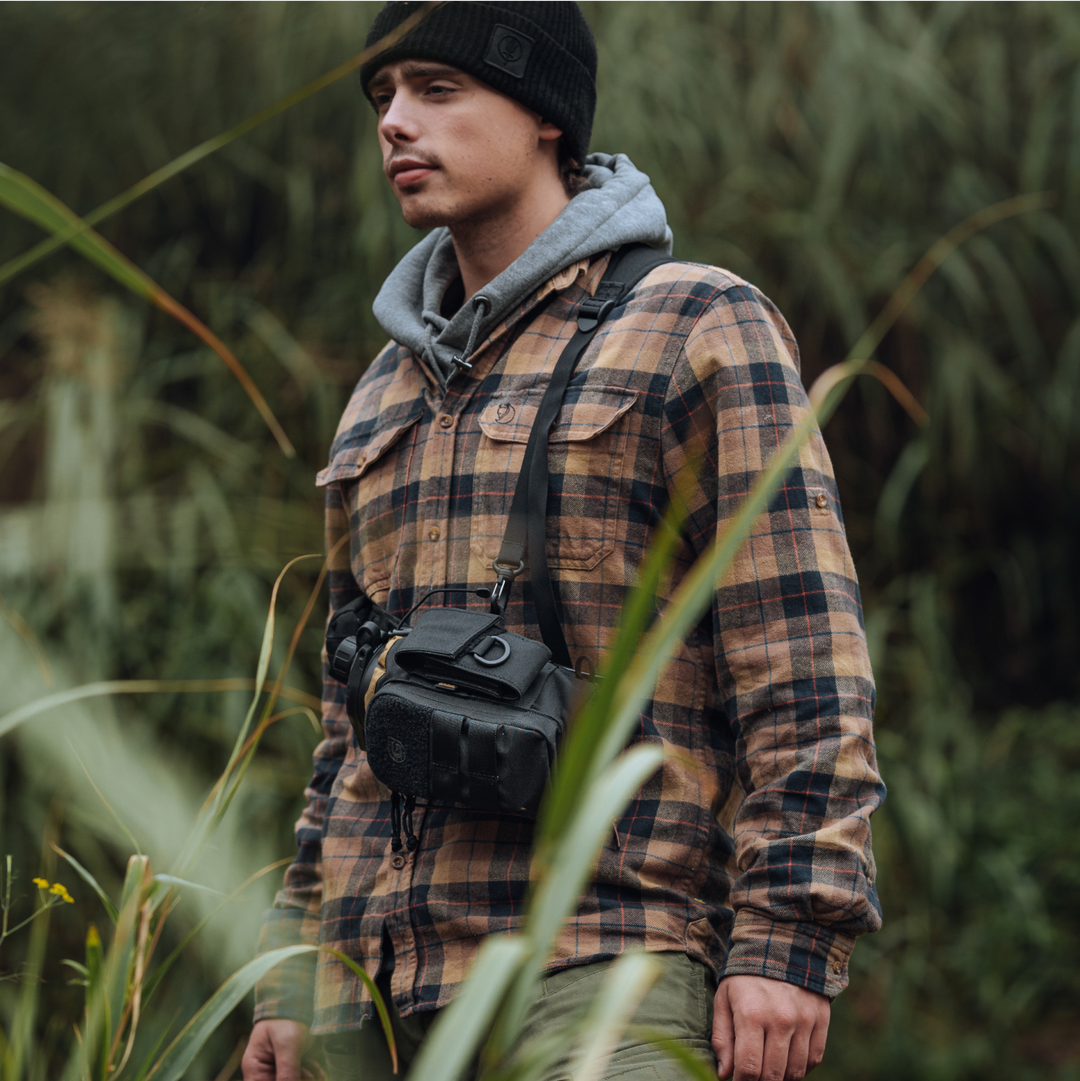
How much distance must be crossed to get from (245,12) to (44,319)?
1.21 meters

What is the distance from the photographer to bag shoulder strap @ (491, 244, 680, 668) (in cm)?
131

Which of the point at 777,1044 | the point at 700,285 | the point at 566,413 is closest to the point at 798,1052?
the point at 777,1044

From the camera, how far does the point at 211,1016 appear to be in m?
0.77

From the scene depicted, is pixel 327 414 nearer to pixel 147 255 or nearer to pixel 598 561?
pixel 147 255

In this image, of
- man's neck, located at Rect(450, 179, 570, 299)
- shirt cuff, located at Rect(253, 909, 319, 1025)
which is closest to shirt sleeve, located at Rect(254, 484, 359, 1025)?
shirt cuff, located at Rect(253, 909, 319, 1025)

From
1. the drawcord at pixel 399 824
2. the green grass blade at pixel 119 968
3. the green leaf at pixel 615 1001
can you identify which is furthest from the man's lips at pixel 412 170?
the green leaf at pixel 615 1001

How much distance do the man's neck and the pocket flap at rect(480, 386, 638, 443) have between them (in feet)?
0.72

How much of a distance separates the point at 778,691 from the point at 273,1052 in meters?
0.83

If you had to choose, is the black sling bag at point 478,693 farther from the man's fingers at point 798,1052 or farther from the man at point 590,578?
the man's fingers at point 798,1052

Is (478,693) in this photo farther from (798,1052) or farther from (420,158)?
(420,158)

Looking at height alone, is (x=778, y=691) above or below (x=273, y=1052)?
above

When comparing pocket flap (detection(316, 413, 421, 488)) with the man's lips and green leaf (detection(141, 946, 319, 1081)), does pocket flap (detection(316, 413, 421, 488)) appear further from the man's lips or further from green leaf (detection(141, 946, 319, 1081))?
green leaf (detection(141, 946, 319, 1081))

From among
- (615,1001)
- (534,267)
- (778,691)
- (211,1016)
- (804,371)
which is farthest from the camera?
(804,371)

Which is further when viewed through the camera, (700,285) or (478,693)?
(700,285)
